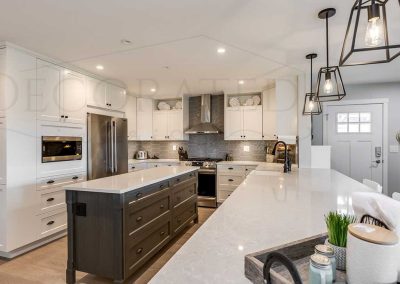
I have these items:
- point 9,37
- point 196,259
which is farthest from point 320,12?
point 9,37

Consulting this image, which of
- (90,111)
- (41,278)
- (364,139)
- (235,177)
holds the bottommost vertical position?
(41,278)

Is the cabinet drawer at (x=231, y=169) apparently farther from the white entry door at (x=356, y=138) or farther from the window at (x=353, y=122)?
the window at (x=353, y=122)

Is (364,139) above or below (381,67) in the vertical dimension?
below

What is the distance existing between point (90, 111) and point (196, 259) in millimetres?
3410

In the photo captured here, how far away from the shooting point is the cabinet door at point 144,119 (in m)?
5.34

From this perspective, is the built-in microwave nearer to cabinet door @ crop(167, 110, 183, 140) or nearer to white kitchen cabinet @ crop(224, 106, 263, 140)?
cabinet door @ crop(167, 110, 183, 140)

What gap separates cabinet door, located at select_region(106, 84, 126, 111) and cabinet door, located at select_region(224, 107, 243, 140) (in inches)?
82.9

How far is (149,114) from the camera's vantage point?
5.44m

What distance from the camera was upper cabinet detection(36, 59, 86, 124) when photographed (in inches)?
114

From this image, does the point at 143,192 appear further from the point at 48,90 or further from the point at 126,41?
the point at 48,90

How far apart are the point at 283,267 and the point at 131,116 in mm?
4872

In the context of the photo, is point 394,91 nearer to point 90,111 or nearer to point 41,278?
point 90,111

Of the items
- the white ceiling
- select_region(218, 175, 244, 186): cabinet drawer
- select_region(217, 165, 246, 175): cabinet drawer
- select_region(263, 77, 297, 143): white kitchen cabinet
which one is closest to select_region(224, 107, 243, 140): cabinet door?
select_region(217, 165, 246, 175): cabinet drawer

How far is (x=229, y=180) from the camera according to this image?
4.56 m
